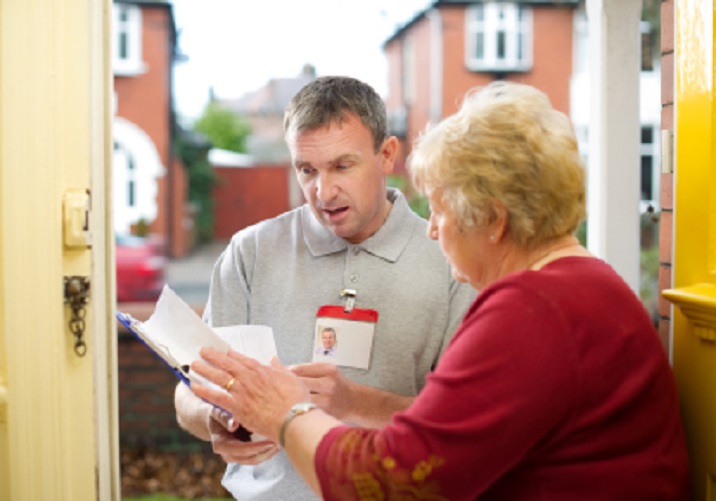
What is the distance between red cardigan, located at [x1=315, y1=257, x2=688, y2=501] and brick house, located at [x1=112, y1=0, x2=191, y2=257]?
12.3m

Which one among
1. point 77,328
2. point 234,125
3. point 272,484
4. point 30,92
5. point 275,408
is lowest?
point 272,484

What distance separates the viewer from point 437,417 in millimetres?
1205

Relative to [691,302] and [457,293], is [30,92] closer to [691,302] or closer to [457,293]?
[457,293]

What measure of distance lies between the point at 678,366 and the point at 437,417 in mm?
→ 632

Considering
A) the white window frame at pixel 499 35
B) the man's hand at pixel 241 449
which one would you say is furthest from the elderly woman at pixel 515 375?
the white window frame at pixel 499 35

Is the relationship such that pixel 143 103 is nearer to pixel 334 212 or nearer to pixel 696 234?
pixel 334 212

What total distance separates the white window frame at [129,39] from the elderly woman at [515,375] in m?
→ 12.7

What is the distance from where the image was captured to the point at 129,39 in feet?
43.8

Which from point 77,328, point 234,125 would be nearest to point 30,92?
point 77,328

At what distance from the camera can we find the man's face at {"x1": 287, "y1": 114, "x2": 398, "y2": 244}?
1832mm

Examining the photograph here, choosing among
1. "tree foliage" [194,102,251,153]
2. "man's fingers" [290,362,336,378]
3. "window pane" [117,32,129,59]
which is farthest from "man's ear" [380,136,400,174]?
"tree foliage" [194,102,251,153]

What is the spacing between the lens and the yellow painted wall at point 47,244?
1.58 m

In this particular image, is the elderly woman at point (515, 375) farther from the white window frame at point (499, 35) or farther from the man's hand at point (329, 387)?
the white window frame at point (499, 35)

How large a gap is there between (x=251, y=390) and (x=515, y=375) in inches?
18.6
